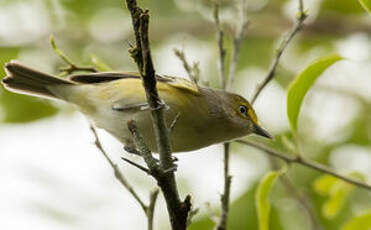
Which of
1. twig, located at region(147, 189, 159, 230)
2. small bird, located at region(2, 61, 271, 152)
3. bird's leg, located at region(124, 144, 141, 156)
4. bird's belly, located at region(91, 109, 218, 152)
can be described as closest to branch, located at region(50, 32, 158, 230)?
twig, located at region(147, 189, 159, 230)

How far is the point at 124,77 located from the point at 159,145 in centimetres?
115

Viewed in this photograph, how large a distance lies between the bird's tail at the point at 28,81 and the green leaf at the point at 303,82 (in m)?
1.47

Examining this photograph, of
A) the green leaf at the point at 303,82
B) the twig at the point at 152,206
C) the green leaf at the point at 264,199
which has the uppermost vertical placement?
the green leaf at the point at 303,82

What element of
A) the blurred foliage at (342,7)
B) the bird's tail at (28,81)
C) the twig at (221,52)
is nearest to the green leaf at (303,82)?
the twig at (221,52)

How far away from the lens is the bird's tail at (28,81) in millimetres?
4023

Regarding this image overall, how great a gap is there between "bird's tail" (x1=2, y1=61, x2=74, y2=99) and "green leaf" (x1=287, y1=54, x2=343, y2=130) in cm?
147

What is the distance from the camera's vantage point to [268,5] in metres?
7.21

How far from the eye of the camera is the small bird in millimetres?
3766

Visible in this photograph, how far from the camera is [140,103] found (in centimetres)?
375

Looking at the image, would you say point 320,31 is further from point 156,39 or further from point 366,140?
point 156,39

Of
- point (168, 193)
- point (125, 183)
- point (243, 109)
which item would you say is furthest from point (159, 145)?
point (243, 109)

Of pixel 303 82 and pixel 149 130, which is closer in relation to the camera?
pixel 303 82

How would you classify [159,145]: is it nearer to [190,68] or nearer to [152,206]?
[152,206]

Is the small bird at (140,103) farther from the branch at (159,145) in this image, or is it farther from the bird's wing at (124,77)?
the branch at (159,145)
